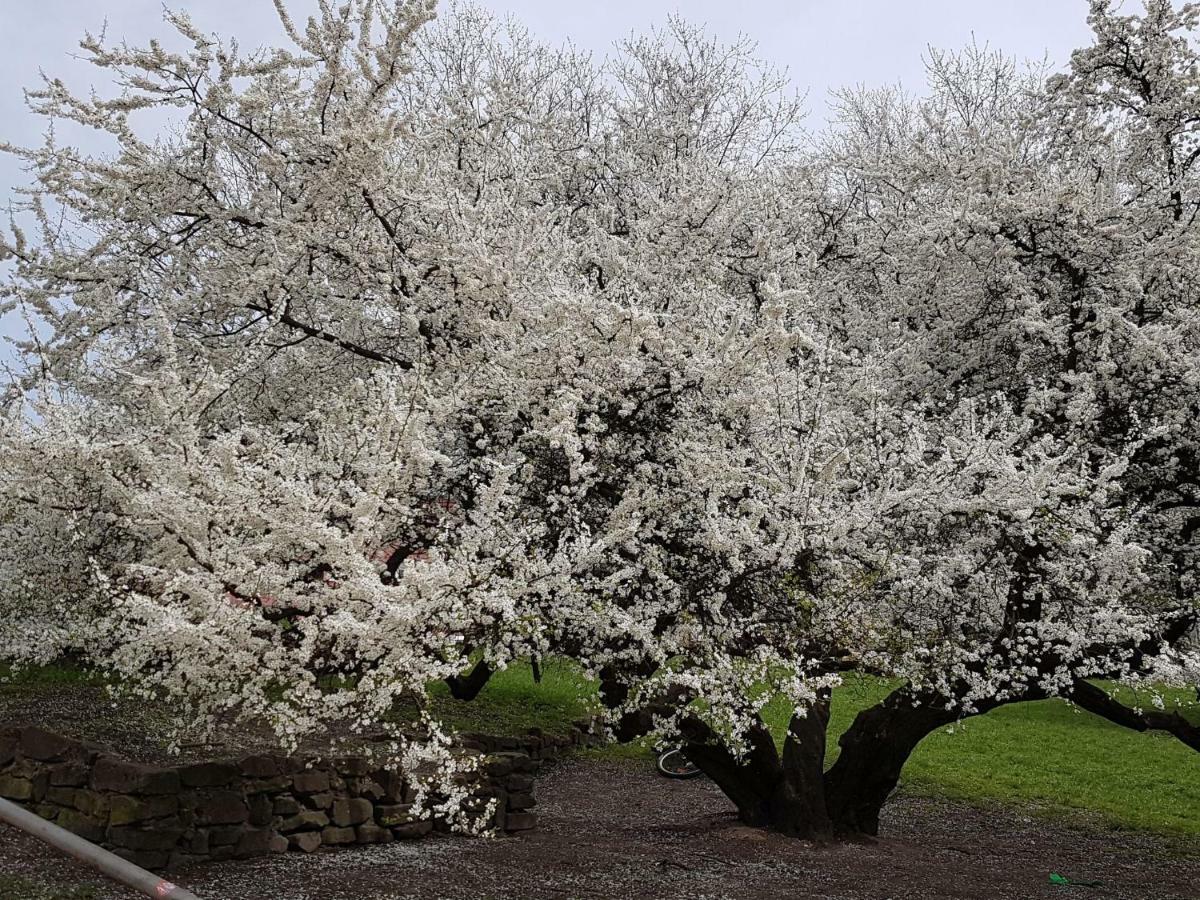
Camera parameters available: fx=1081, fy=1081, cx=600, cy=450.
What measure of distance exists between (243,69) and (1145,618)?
7.00 m

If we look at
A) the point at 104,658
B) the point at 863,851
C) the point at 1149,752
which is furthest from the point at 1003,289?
the point at 1149,752

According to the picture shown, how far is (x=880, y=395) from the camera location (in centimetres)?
767

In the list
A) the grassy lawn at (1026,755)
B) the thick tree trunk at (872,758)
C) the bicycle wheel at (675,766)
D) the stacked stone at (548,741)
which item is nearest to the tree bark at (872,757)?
the thick tree trunk at (872,758)

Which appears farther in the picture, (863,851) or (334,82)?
Answer: (863,851)

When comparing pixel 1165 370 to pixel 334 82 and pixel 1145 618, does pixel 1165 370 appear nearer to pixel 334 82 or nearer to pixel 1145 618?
pixel 1145 618

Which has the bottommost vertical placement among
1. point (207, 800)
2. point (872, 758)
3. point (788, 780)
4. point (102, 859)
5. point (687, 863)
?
point (687, 863)

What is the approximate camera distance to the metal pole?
337 centimetres

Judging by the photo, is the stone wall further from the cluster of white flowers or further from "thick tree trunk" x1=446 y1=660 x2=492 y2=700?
"thick tree trunk" x1=446 y1=660 x2=492 y2=700

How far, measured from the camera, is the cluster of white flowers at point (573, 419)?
5.91 metres

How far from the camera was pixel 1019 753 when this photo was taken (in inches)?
652

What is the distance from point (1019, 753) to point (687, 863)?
10.1 m

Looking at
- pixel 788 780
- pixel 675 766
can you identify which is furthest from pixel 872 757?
pixel 675 766

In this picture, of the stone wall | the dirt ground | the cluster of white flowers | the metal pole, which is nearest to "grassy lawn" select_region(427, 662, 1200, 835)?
the dirt ground

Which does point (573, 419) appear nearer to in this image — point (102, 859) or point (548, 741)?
point (102, 859)
